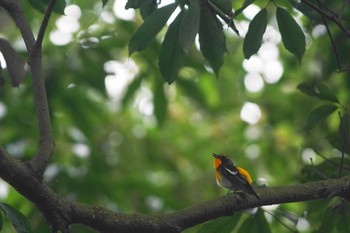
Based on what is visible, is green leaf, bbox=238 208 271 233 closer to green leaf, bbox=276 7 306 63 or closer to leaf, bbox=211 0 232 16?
green leaf, bbox=276 7 306 63

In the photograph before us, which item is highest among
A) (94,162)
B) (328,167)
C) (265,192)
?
(94,162)

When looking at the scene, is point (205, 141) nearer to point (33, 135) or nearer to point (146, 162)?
point (146, 162)

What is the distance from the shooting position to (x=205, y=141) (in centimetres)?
793

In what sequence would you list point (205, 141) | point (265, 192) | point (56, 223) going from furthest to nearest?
point (205, 141), point (265, 192), point (56, 223)

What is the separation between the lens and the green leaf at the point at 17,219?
254 centimetres

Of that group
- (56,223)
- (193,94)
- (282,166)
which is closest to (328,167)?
(56,223)

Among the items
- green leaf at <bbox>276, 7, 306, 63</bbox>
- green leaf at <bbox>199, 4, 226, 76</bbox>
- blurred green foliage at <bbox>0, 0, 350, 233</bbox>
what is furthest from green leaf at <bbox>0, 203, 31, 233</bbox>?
green leaf at <bbox>276, 7, 306, 63</bbox>

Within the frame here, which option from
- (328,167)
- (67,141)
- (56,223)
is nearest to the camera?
(56,223)

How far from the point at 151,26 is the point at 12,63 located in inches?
25.6

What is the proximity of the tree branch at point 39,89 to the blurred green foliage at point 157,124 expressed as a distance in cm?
43

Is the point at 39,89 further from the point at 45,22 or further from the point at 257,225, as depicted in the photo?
the point at 257,225

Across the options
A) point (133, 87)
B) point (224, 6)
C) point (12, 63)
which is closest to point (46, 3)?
point (12, 63)

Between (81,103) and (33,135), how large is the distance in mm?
490

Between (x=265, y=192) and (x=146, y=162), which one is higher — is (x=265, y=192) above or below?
below
